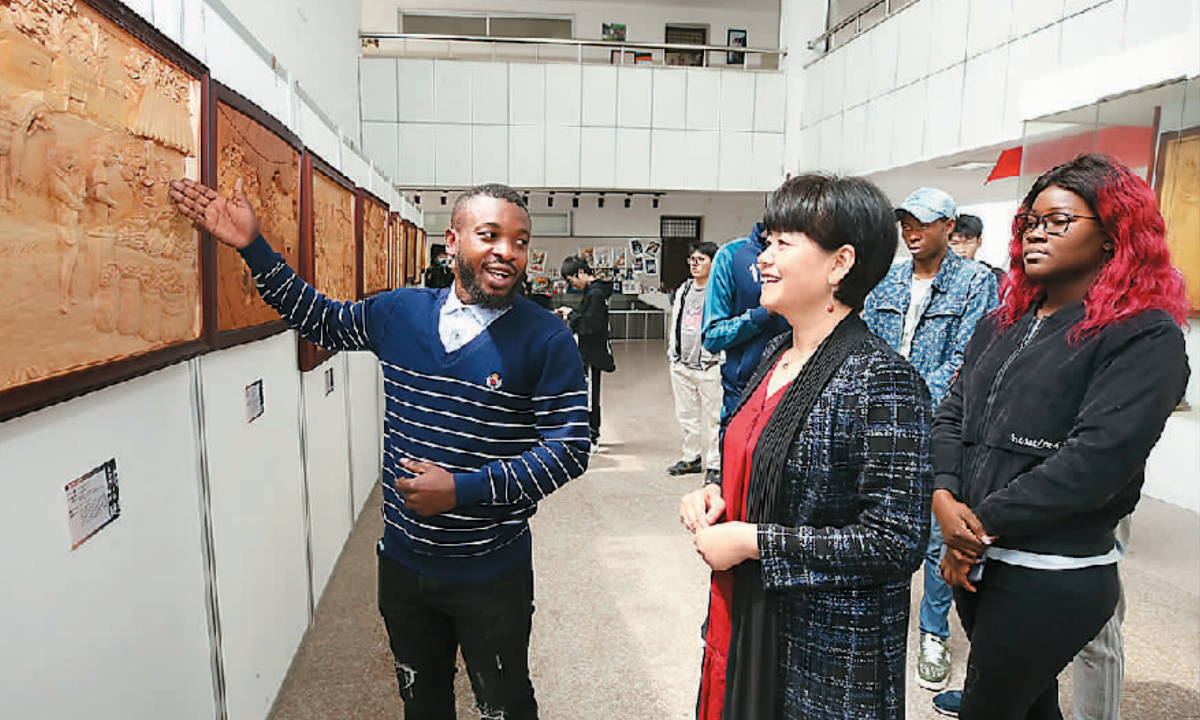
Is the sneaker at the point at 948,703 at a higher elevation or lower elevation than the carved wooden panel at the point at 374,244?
lower

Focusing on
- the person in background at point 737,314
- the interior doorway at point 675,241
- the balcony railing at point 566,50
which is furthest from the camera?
the interior doorway at point 675,241

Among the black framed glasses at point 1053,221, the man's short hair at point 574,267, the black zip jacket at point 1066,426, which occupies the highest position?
the black framed glasses at point 1053,221

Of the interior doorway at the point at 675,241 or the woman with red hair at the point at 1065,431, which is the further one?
the interior doorway at the point at 675,241

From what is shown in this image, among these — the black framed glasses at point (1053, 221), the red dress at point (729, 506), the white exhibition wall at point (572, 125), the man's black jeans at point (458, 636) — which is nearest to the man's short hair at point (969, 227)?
the black framed glasses at point (1053, 221)

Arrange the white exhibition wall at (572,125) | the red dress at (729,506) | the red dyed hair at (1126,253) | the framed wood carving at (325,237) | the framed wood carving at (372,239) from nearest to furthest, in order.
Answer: the red dress at (729,506) → the red dyed hair at (1126,253) → the framed wood carving at (325,237) → the framed wood carving at (372,239) → the white exhibition wall at (572,125)

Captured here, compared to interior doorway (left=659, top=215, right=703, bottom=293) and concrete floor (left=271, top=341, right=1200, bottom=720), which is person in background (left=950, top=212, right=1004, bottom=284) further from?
interior doorway (left=659, top=215, right=703, bottom=293)

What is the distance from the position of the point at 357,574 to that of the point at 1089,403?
10.5 feet

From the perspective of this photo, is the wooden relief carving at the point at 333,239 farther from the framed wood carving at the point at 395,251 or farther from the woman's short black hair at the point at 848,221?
the woman's short black hair at the point at 848,221

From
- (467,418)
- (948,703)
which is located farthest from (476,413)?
(948,703)

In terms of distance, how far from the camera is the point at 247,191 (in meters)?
2.06

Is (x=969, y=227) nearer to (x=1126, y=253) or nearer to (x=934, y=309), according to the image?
(x=934, y=309)

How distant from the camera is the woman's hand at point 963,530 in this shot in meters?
1.58

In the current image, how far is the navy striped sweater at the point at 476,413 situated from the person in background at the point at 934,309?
1.55 metres

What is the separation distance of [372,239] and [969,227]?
13.4ft
